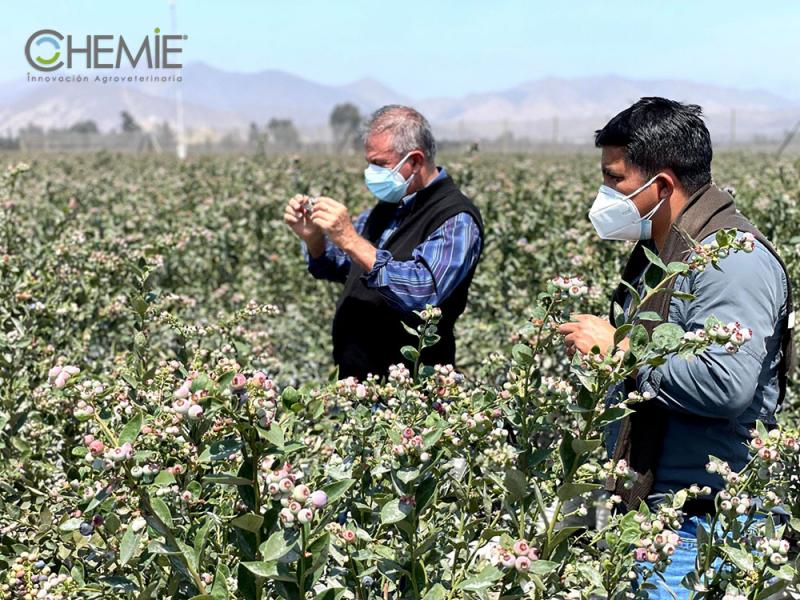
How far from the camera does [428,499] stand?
1.46 metres

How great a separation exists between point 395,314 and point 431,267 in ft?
0.69

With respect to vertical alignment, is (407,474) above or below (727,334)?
below

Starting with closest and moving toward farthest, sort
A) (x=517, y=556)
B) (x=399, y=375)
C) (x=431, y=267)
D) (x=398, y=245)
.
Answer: (x=517, y=556) → (x=399, y=375) → (x=431, y=267) → (x=398, y=245)

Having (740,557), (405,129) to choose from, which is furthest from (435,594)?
(405,129)

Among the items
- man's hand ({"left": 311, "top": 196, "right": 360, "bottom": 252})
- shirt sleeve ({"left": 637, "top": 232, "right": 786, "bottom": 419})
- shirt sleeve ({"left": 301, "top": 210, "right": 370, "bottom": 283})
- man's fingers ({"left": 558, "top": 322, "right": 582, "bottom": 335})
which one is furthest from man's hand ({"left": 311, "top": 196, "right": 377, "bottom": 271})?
shirt sleeve ({"left": 637, "top": 232, "right": 786, "bottom": 419})

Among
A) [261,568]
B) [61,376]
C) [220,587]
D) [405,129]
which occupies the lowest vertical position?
[220,587]

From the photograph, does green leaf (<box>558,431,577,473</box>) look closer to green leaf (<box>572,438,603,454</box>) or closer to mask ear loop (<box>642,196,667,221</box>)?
green leaf (<box>572,438,603,454</box>)

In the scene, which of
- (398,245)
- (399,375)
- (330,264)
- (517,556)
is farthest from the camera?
(330,264)

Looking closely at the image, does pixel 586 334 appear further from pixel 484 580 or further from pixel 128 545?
pixel 128 545

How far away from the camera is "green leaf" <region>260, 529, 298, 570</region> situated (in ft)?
4.09

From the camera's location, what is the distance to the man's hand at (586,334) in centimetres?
180

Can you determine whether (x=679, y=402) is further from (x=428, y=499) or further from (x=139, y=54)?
(x=139, y=54)

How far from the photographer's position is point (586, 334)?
182cm

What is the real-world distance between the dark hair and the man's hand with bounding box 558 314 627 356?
0.37 m
